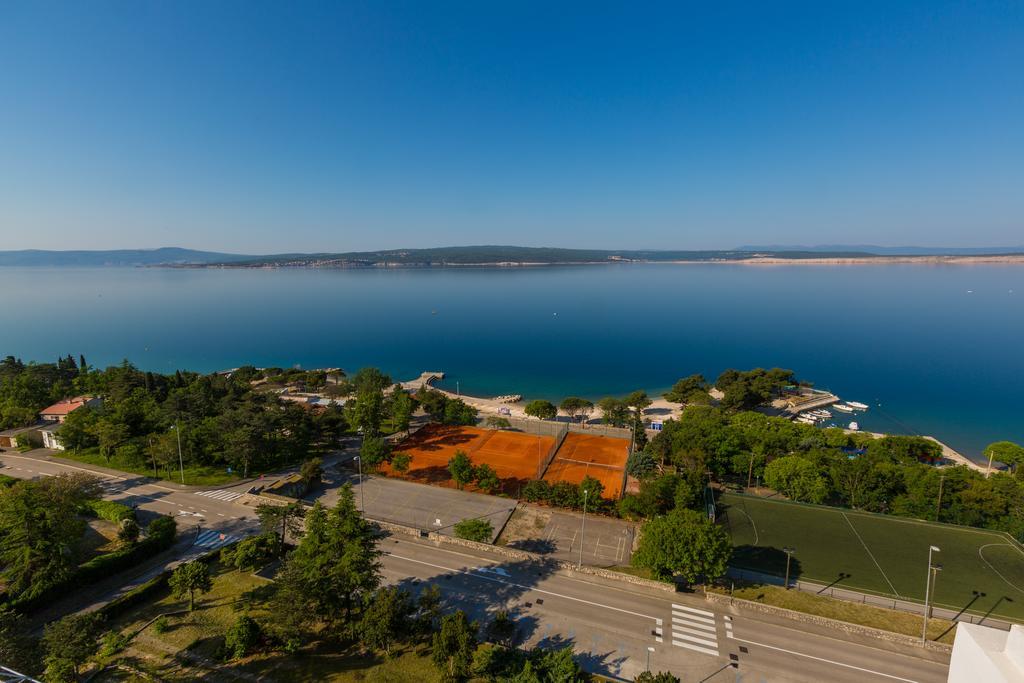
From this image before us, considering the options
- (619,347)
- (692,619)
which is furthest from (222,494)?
(619,347)

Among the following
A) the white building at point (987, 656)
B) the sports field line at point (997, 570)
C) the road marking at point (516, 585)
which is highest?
the white building at point (987, 656)

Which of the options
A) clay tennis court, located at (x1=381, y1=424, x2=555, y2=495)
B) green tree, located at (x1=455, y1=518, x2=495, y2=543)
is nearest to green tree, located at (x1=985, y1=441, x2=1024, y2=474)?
clay tennis court, located at (x1=381, y1=424, x2=555, y2=495)

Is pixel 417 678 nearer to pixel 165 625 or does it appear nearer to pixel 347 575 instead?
pixel 347 575

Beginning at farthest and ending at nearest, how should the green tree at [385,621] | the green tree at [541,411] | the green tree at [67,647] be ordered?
the green tree at [541,411]
the green tree at [385,621]
the green tree at [67,647]

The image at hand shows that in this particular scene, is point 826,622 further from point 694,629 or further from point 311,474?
point 311,474

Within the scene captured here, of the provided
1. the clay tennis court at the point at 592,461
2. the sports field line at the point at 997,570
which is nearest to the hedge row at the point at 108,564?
the clay tennis court at the point at 592,461

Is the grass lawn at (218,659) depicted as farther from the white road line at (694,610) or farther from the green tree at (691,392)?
the green tree at (691,392)

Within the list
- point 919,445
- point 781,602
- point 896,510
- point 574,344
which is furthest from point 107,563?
point 574,344
